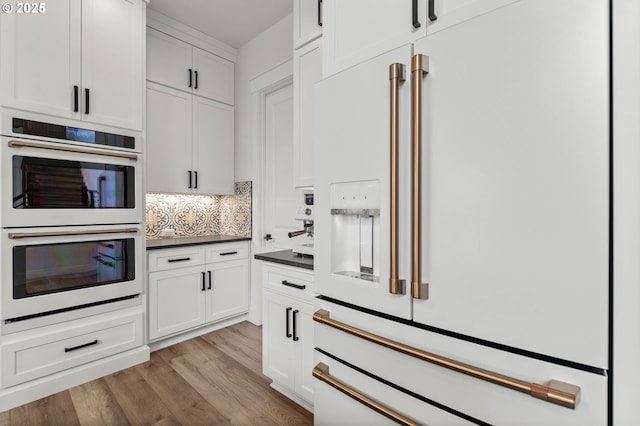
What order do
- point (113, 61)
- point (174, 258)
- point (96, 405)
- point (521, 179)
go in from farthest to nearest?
point (174, 258) < point (113, 61) < point (96, 405) < point (521, 179)

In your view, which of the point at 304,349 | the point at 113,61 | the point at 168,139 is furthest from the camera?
the point at 168,139

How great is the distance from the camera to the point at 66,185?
2098mm

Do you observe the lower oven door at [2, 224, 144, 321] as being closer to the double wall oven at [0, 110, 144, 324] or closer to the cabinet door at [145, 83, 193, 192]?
the double wall oven at [0, 110, 144, 324]

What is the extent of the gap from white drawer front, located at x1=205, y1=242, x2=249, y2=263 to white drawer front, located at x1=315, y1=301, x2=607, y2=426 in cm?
211

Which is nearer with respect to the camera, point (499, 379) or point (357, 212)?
point (499, 379)

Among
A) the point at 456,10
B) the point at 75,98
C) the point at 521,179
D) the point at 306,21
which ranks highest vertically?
the point at 306,21

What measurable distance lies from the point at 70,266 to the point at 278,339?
1.51 metres

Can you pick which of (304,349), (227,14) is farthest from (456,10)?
(227,14)

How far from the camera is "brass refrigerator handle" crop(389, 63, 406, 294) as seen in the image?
100 centimetres

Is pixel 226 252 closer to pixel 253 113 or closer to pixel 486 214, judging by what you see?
pixel 253 113

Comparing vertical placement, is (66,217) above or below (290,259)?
above

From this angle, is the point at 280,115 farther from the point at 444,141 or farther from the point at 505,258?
the point at 505,258

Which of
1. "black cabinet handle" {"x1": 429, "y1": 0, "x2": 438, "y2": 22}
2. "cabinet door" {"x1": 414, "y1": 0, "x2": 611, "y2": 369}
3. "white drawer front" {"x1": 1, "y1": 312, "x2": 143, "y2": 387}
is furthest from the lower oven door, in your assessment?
"black cabinet handle" {"x1": 429, "y1": 0, "x2": 438, "y2": 22}

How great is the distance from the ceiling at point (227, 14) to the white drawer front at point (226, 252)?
2.17 meters
